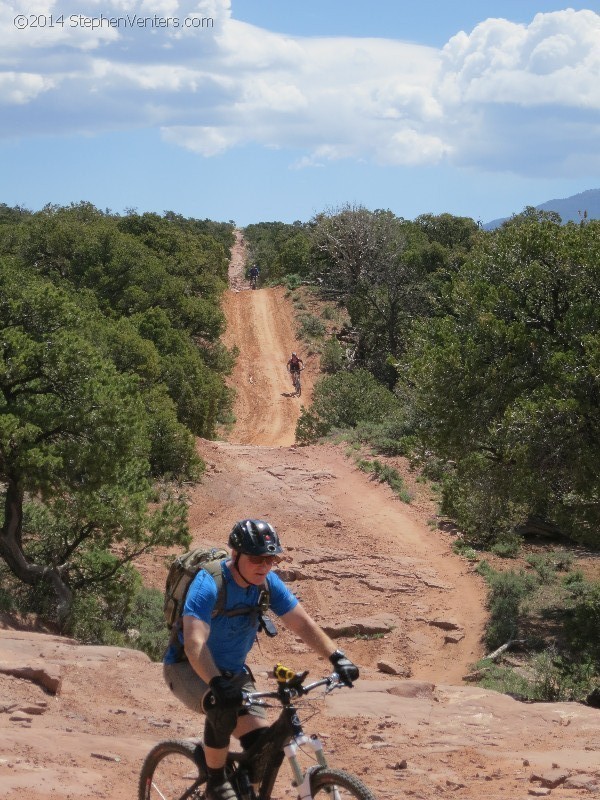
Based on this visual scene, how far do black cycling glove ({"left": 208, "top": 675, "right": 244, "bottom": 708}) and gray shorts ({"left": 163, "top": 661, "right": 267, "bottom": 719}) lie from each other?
28 cm

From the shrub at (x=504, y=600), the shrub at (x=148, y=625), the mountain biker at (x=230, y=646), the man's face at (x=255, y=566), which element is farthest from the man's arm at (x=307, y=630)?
the shrub at (x=504, y=600)

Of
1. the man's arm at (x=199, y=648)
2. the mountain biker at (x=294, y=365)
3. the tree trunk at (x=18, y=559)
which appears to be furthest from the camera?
the mountain biker at (x=294, y=365)

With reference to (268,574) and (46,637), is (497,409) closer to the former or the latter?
(46,637)

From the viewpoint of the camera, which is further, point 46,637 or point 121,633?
point 121,633

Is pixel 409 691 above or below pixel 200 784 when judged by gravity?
below

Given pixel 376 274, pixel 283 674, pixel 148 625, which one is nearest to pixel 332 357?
pixel 376 274

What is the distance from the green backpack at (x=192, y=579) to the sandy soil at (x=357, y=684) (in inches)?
58.0

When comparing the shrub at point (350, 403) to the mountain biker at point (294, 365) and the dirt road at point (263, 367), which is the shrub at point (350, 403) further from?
the mountain biker at point (294, 365)

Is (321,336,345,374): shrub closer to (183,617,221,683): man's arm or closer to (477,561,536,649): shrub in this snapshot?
(477,561,536,649): shrub

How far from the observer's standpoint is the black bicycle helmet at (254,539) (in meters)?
4.37

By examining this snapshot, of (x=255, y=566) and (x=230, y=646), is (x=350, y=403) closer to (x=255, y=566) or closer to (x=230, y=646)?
(x=230, y=646)

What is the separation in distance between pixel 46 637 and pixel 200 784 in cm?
621

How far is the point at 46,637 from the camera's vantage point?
10.4 meters

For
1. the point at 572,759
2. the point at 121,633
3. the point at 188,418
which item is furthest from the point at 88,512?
the point at 188,418
